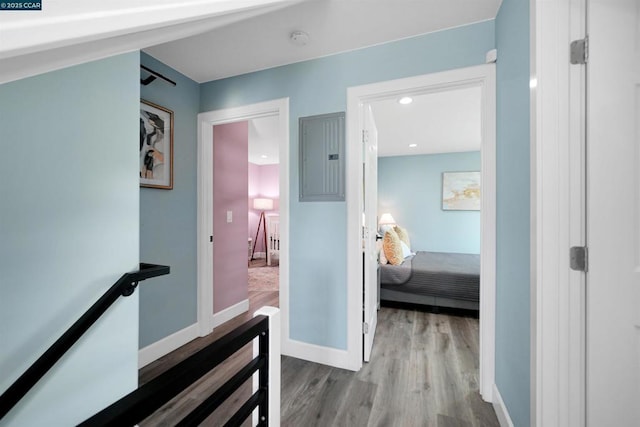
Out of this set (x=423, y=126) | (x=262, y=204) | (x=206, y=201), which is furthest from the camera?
(x=262, y=204)

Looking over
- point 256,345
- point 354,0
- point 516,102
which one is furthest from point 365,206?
point 256,345

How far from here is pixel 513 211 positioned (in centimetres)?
138

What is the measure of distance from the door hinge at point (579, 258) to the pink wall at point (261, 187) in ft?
20.7

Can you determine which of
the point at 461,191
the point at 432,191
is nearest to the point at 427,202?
the point at 432,191

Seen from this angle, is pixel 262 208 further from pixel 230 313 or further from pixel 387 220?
pixel 230 313

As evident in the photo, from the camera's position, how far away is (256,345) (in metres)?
0.85

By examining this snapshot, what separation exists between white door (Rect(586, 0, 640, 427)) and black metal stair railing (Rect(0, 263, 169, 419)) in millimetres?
1594

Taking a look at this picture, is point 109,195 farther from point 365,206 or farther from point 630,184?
point 630,184

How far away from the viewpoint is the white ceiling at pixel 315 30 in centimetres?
162

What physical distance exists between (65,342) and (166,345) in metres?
1.56

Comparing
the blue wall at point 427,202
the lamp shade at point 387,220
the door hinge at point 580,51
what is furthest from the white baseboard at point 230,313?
the blue wall at point 427,202

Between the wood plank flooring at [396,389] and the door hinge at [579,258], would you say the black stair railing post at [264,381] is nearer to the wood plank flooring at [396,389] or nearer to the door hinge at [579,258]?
the wood plank flooring at [396,389]

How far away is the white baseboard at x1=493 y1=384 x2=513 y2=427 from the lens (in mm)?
1430

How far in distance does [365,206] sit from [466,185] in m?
4.02
